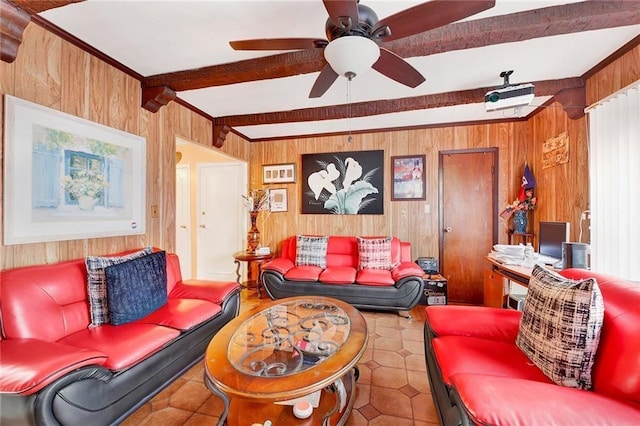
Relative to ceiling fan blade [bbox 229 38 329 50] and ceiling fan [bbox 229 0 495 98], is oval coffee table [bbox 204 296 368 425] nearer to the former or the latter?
ceiling fan [bbox 229 0 495 98]

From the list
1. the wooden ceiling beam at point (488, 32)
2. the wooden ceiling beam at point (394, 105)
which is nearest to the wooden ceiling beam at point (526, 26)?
the wooden ceiling beam at point (488, 32)

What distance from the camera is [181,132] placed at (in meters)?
3.09

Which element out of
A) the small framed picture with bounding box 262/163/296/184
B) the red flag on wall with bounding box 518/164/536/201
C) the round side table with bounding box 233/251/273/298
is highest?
the small framed picture with bounding box 262/163/296/184

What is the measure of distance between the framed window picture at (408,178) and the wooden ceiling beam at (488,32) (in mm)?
2098

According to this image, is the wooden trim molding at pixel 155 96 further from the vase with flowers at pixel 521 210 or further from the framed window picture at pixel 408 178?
the vase with flowers at pixel 521 210

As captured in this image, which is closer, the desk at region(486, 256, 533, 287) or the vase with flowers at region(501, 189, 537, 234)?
the desk at region(486, 256, 533, 287)

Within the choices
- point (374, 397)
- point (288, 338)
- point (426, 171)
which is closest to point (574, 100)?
point (426, 171)

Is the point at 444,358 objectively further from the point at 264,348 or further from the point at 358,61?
the point at 358,61

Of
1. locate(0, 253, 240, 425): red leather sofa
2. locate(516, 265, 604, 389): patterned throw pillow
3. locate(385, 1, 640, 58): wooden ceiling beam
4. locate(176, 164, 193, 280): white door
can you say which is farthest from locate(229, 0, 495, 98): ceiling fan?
locate(176, 164, 193, 280): white door

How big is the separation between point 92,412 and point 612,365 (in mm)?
2362

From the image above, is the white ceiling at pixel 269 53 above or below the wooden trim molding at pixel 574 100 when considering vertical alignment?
above

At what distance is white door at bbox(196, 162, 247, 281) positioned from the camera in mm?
4471

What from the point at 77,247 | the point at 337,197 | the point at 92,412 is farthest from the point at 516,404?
the point at 337,197

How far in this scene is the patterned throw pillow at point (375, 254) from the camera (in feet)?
11.4
